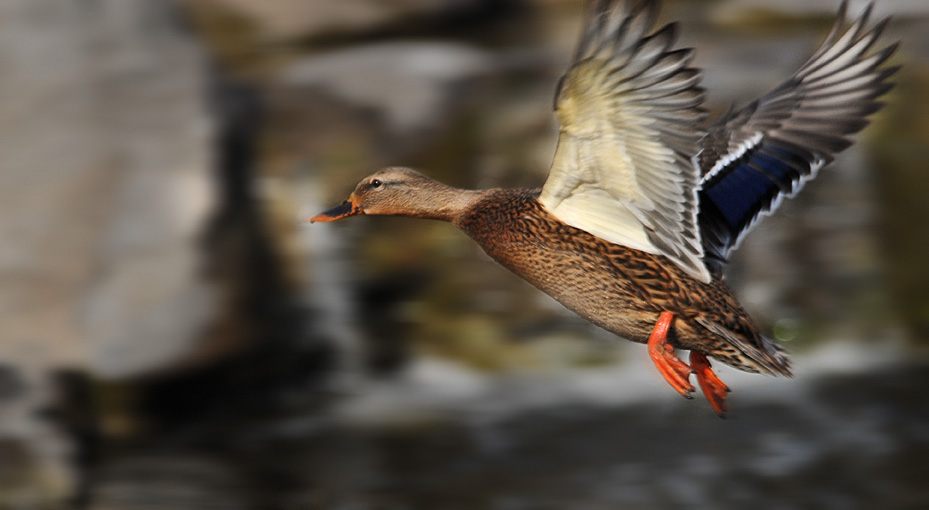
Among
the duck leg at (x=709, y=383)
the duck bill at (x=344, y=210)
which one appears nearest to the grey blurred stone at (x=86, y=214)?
the duck bill at (x=344, y=210)

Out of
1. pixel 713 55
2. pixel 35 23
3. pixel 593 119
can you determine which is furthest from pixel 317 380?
pixel 593 119

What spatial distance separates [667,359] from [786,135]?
898mm

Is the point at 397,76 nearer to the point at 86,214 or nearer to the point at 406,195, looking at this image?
the point at 86,214

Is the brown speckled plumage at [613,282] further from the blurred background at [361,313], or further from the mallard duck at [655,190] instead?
the blurred background at [361,313]

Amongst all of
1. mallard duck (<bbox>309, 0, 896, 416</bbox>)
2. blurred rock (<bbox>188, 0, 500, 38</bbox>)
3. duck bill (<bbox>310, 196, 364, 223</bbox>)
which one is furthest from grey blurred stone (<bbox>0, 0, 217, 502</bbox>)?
Answer: mallard duck (<bbox>309, 0, 896, 416</bbox>)

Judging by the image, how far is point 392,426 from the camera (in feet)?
23.1

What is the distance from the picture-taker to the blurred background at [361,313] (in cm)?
624

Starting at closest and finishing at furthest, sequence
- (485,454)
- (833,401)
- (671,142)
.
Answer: (671,142) < (485,454) < (833,401)

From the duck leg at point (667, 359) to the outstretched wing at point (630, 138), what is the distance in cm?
16

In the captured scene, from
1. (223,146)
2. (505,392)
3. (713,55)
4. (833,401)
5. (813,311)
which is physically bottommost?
(833,401)

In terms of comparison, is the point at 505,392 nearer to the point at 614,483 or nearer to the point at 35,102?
the point at 614,483

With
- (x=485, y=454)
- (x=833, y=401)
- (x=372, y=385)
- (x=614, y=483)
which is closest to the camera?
(x=614, y=483)

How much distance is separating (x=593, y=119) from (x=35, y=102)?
542cm

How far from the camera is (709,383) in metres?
2.33
